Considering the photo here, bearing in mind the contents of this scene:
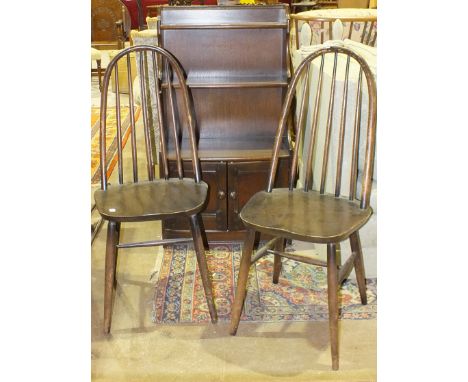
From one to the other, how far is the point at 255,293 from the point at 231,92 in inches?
42.5

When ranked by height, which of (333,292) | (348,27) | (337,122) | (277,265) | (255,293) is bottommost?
(255,293)

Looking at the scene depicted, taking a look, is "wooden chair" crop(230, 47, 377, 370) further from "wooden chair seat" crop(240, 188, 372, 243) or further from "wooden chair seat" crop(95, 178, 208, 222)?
"wooden chair seat" crop(95, 178, 208, 222)

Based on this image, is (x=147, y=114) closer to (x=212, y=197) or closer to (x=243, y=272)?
(x=212, y=197)

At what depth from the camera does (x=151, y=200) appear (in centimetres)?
214

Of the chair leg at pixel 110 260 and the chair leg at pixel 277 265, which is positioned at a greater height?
the chair leg at pixel 110 260

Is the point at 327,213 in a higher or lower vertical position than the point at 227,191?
higher

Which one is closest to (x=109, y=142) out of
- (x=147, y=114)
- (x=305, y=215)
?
(x=147, y=114)

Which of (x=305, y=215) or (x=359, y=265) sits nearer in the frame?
(x=305, y=215)

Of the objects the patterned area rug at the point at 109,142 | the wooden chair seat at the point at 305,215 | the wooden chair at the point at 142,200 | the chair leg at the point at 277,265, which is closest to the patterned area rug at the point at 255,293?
the chair leg at the point at 277,265

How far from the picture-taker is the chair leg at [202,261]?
2.15 meters

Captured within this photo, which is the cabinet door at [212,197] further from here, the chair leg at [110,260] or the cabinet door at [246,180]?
the chair leg at [110,260]

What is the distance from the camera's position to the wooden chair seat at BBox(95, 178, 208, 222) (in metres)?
2.04

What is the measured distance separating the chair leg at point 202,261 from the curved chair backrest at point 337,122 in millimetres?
305
